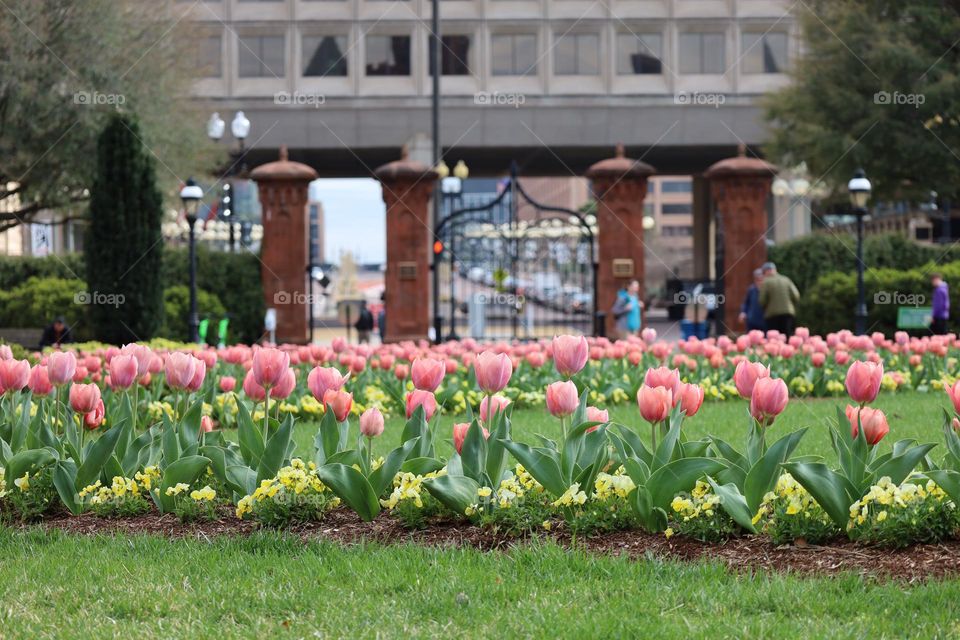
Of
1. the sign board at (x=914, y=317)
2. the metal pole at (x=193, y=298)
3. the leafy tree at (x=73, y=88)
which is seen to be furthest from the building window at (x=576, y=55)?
the metal pole at (x=193, y=298)

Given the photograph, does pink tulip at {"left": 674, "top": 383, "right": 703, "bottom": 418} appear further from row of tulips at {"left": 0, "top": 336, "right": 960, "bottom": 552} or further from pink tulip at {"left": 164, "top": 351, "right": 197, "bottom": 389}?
pink tulip at {"left": 164, "top": 351, "right": 197, "bottom": 389}

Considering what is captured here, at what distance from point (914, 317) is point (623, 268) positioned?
217 inches

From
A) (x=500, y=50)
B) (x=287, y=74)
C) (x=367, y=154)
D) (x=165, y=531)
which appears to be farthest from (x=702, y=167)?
(x=165, y=531)

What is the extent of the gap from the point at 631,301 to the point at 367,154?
86.9 ft

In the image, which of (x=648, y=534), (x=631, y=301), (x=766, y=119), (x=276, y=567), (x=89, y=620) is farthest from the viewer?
(x=766, y=119)

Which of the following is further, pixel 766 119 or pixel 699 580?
pixel 766 119

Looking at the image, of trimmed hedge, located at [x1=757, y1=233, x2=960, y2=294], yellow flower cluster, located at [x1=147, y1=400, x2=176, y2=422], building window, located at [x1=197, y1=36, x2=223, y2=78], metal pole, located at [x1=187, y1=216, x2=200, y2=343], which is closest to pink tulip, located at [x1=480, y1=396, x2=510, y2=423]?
yellow flower cluster, located at [x1=147, y1=400, x2=176, y2=422]

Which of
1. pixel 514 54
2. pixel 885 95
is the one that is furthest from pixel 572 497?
pixel 514 54

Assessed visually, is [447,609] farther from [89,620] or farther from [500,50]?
[500,50]

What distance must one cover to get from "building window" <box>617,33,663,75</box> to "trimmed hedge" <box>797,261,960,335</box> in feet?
78.0

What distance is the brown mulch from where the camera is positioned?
426 centimetres

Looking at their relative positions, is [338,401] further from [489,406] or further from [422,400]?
[489,406]

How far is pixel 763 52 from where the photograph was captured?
46.6 m

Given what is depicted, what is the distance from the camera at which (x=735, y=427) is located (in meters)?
9.34
